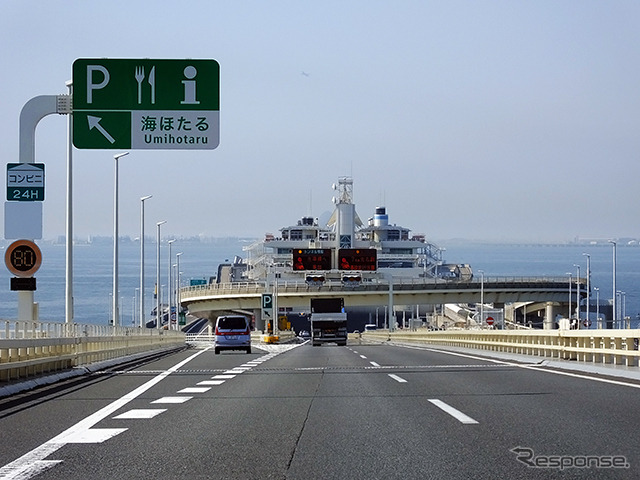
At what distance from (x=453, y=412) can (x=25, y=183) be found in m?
13.2

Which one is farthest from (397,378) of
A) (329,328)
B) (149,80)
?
(329,328)

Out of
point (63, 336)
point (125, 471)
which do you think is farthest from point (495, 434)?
point (63, 336)

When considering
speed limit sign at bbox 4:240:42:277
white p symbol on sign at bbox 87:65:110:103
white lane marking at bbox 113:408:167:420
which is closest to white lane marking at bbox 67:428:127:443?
white lane marking at bbox 113:408:167:420

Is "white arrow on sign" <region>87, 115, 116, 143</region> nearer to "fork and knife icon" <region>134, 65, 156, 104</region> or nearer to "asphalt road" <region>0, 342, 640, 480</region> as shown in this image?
"fork and knife icon" <region>134, 65, 156, 104</region>

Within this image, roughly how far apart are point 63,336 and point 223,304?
256 ft

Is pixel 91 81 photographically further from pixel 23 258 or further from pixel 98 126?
pixel 23 258

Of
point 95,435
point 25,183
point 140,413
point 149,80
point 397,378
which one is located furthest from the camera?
point 149,80

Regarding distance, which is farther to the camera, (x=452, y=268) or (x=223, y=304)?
(x=452, y=268)

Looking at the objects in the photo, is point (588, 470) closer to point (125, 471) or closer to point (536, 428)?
point (536, 428)

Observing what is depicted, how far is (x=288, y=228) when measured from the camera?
126m

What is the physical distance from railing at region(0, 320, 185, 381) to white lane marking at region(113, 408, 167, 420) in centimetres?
422

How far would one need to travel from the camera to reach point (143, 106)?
21156mm

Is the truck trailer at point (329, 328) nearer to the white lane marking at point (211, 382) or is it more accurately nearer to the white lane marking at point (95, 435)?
the white lane marking at point (211, 382)

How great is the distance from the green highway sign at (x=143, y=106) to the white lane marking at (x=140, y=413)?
33.1 feet
